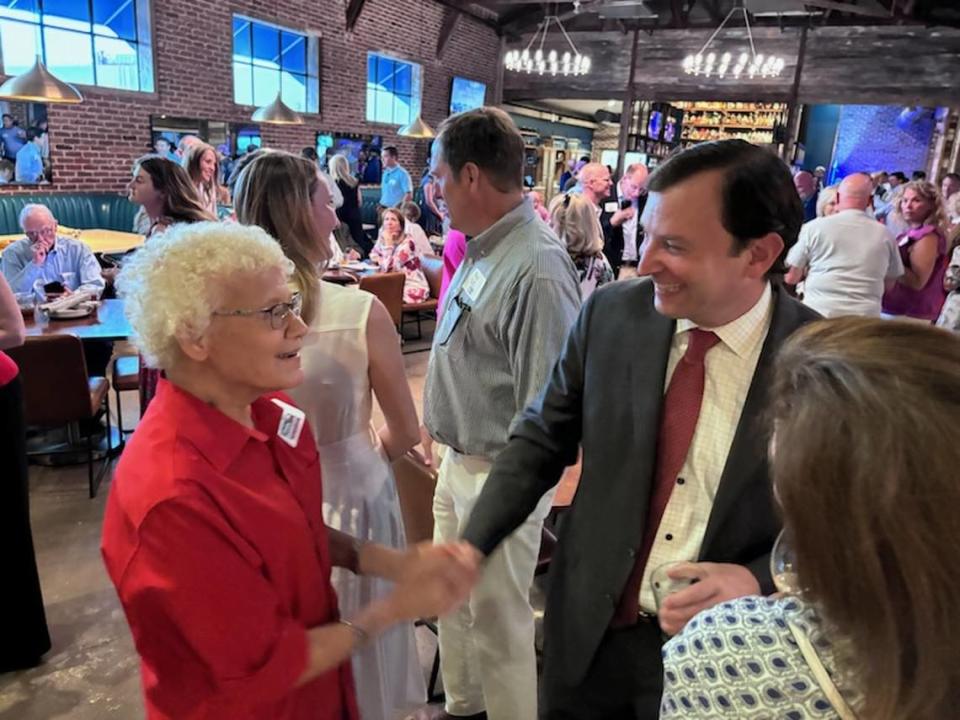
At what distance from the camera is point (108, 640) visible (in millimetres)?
2684

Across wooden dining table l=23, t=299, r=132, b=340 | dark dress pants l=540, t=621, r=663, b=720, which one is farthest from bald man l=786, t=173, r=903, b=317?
wooden dining table l=23, t=299, r=132, b=340

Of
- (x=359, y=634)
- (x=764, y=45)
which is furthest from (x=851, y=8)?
(x=359, y=634)

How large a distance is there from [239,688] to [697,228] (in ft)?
3.40

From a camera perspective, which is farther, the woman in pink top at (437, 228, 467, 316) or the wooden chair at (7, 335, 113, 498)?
the woman in pink top at (437, 228, 467, 316)

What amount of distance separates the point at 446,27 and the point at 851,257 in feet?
34.1

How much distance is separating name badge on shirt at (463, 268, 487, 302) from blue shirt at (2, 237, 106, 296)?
3.25m

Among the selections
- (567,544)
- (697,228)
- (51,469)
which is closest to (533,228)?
(697,228)

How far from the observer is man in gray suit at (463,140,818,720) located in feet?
3.87

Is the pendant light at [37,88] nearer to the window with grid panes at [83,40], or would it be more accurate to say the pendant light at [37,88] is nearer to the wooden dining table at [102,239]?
the wooden dining table at [102,239]

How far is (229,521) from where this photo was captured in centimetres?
106

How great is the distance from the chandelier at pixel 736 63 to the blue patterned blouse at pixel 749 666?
11.6 meters

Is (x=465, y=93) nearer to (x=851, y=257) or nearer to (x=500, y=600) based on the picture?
(x=851, y=257)

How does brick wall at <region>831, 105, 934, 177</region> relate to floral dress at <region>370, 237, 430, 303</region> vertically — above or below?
above

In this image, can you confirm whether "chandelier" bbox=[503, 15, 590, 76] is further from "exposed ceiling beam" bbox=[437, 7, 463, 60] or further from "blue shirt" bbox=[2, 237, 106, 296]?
"blue shirt" bbox=[2, 237, 106, 296]
